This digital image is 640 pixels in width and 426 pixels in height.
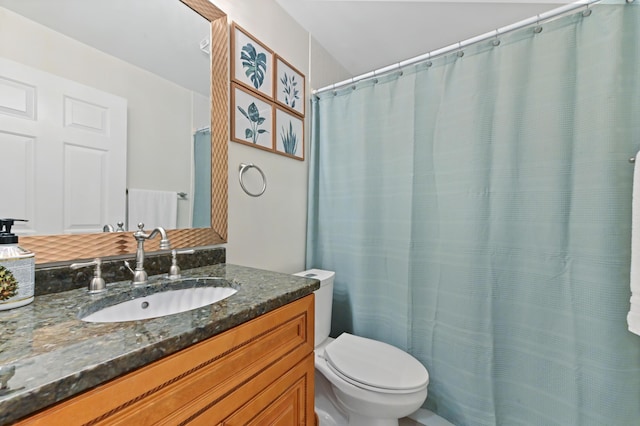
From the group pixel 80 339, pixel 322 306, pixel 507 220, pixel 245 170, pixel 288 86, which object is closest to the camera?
pixel 80 339

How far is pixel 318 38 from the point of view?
1865 mm

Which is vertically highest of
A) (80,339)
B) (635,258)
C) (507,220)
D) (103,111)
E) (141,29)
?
(141,29)

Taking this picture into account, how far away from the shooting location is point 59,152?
82cm

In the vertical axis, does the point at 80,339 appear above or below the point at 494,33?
below

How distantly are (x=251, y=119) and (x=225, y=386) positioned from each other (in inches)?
46.9

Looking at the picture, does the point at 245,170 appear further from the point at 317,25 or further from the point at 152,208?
the point at 317,25

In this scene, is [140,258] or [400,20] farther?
[400,20]

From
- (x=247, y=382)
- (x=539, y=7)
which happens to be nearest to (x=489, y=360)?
(x=247, y=382)

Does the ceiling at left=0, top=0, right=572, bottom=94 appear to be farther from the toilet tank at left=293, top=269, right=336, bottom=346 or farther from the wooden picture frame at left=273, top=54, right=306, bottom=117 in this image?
the toilet tank at left=293, top=269, right=336, bottom=346

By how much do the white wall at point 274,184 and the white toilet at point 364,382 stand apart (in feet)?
1.19

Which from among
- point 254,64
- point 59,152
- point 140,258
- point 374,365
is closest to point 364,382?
point 374,365

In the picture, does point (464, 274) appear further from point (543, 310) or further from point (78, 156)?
point (78, 156)

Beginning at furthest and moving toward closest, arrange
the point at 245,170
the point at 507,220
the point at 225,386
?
1. the point at 245,170
2. the point at 507,220
3. the point at 225,386

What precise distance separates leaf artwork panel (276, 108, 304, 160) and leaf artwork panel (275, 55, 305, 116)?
59 millimetres
